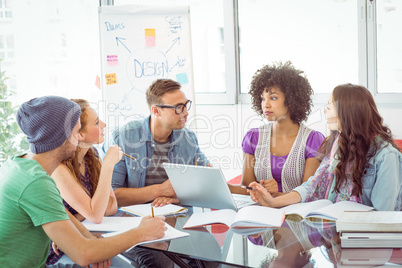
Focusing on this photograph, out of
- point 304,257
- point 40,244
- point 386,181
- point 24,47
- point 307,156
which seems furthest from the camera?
point 24,47

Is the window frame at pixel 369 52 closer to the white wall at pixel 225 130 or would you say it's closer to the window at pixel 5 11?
the white wall at pixel 225 130

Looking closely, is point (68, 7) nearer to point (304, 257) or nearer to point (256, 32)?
point (256, 32)

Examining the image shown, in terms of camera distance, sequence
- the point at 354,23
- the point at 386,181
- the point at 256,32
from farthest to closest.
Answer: the point at 256,32 < the point at 354,23 < the point at 386,181

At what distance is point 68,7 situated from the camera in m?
3.55

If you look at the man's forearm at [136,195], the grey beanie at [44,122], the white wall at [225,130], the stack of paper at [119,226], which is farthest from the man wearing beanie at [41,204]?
the white wall at [225,130]

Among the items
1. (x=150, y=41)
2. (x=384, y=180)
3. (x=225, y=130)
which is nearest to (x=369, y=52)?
(x=225, y=130)

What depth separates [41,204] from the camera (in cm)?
130

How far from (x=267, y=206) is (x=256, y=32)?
2362 mm

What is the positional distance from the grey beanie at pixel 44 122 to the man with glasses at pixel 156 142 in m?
0.80

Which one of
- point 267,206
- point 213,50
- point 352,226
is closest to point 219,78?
point 213,50

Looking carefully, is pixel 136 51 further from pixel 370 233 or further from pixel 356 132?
pixel 370 233

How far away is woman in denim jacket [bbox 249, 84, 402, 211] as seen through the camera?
5.82 feet

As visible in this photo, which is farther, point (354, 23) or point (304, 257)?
point (354, 23)

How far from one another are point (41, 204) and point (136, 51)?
2267mm
